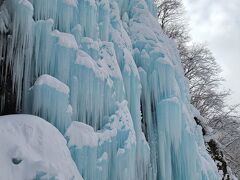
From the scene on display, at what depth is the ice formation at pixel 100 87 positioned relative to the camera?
5305mm

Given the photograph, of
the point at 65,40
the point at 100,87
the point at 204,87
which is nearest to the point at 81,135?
the point at 100,87

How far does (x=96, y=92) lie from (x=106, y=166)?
1135 millimetres

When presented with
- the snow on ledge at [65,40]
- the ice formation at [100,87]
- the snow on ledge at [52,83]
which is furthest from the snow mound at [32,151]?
the snow on ledge at [65,40]

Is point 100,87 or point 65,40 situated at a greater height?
point 65,40

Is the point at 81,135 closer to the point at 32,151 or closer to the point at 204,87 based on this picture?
the point at 32,151

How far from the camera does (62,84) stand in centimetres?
524

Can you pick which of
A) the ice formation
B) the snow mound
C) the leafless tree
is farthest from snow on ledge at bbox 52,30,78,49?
the leafless tree

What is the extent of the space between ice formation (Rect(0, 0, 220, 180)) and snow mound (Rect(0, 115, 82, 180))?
0.18m

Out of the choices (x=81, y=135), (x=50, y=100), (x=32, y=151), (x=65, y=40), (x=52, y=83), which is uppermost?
(x=65, y=40)

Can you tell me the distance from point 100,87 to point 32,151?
2.01 m

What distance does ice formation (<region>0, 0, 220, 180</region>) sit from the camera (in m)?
5.30

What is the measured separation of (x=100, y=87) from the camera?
20.0 feet

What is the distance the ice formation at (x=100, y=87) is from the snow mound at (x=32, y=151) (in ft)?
0.57

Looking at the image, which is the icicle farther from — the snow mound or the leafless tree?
the leafless tree
